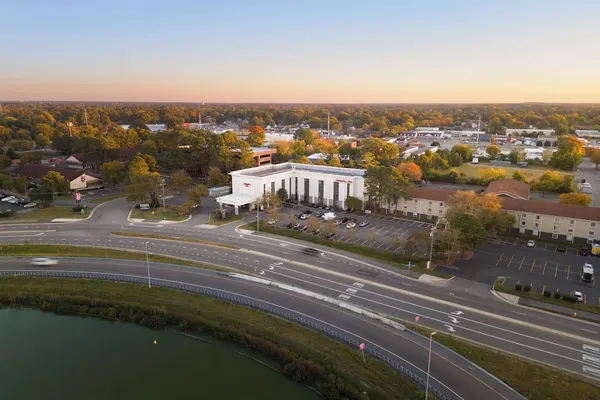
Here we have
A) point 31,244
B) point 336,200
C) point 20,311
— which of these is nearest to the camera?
point 20,311

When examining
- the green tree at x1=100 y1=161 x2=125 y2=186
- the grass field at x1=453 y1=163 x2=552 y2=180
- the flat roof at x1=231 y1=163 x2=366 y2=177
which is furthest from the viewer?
the grass field at x1=453 y1=163 x2=552 y2=180

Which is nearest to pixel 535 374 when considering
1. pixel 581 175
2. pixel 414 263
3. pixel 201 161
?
pixel 414 263

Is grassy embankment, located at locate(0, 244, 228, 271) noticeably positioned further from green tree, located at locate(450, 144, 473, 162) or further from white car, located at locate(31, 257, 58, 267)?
green tree, located at locate(450, 144, 473, 162)

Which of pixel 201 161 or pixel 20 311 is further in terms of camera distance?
pixel 201 161

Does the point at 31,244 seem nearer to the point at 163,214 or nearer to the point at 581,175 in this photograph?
the point at 163,214

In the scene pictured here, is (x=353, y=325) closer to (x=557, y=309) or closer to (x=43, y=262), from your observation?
(x=557, y=309)

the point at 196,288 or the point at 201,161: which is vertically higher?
the point at 201,161

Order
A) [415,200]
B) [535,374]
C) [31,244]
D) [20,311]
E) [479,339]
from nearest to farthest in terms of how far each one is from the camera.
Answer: [535,374] < [479,339] < [20,311] < [31,244] < [415,200]

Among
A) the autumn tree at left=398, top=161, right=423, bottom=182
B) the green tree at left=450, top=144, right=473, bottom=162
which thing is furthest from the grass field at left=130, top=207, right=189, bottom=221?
the green tree at left=450, top=144, right=473, bottom=162

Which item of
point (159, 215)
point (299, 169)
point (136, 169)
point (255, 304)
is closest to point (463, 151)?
point (299, 169)
